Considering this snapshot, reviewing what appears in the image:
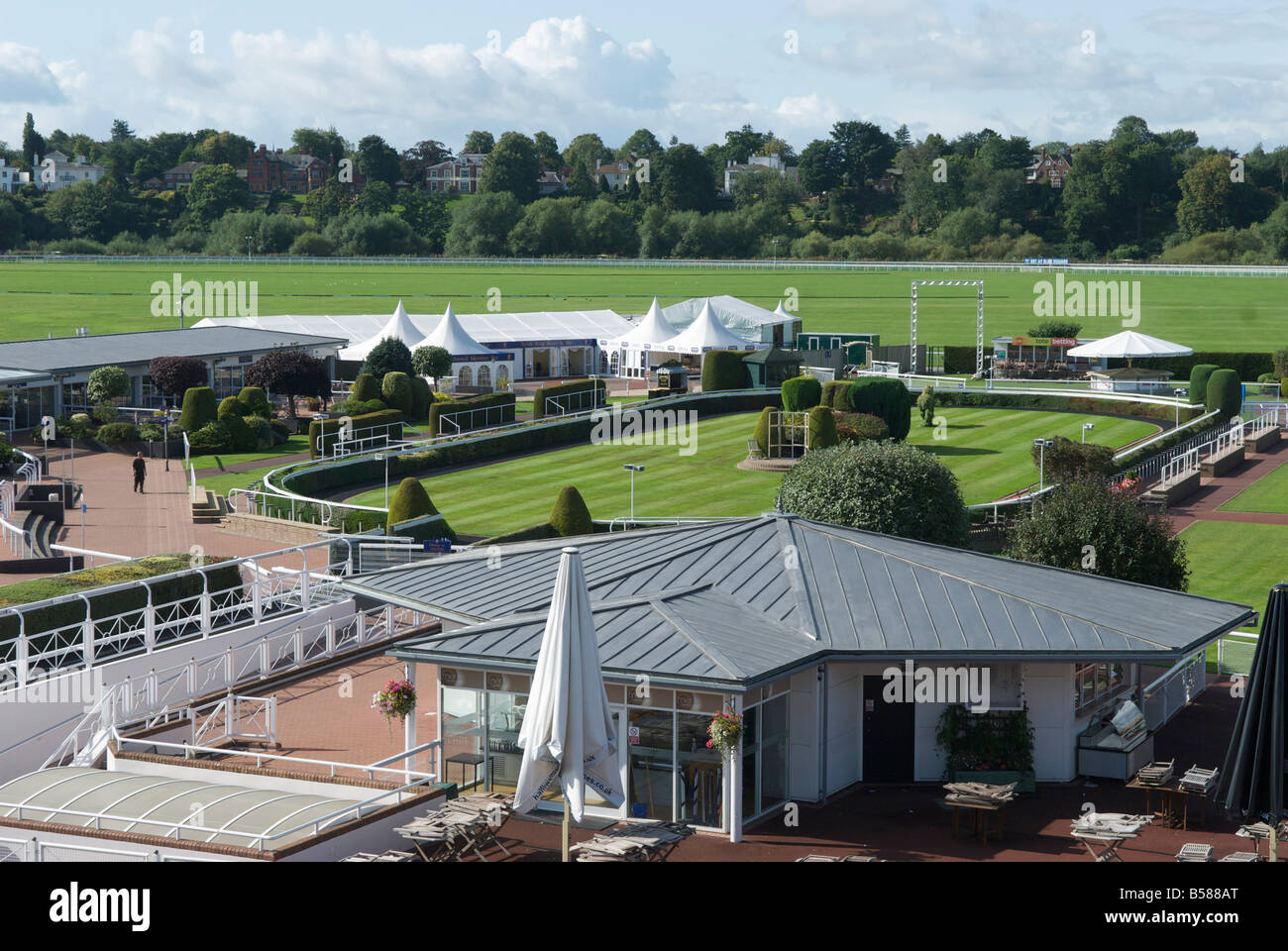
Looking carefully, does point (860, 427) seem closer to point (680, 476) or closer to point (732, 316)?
point (680, 476)

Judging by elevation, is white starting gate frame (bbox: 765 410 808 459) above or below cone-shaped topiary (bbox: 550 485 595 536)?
above

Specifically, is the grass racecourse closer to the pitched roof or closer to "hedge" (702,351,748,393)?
"hedge" (702,351,748,393)

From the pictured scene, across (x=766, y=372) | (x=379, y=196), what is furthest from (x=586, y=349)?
(x=379, y=196)

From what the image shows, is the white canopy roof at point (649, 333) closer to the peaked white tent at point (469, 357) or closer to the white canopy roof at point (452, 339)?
the peaked white tent at point (469, 357)

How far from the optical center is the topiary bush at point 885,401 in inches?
2088

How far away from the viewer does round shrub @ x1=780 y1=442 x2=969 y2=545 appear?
27375 millimetres

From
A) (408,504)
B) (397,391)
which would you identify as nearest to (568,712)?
(408,504)

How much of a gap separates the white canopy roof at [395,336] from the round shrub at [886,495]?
41.1 meters

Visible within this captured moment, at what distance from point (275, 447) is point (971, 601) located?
38459 mm

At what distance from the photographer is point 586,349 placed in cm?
7550

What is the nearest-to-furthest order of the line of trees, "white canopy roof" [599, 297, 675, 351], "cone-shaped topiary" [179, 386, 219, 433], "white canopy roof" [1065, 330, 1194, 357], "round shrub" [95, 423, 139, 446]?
1. "round shrub" [95, 423, 139, 446]
2. "cone-shaped topiary" [179, 386, 219, 433]
3. "white canopy roof" [1065, 330, 1194, 357]
4. "white canopy roof" [599, 297, 675, 351]
5. the line of trees

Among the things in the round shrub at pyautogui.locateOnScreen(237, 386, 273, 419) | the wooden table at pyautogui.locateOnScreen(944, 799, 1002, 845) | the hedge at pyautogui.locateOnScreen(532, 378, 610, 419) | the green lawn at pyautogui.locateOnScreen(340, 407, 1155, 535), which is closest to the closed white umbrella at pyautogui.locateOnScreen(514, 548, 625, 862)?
the wooden table at pyautogui.locateOnScreen(944, 799, 1002, 845)

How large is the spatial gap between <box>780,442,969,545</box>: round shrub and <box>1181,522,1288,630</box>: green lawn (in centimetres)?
707
